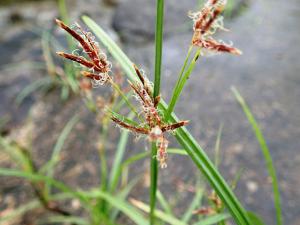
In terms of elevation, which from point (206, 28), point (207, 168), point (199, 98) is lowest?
point (207, 168)

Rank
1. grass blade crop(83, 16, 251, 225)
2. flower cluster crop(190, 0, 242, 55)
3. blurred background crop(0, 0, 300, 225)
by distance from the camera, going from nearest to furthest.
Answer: flower cluster crop(190, 0, 242, 55)
grass blade crop(83, 16, 251, 225)
blurred background crop(0, 0, 300, 225)

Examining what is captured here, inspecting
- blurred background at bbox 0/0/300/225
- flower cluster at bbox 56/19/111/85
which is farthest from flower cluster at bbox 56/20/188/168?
blurred background at bbox 0/0/300/225

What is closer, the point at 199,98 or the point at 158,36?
the point at 158,36

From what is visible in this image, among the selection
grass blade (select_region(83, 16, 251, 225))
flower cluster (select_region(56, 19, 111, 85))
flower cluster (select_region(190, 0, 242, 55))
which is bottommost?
grass blade (select_region(83, 16, 251, 225))

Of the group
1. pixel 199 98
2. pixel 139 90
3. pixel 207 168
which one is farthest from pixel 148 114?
pixel 199 98

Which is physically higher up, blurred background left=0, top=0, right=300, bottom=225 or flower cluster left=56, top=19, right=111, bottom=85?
blurred background left=0, top=0, right=300, bottom=225

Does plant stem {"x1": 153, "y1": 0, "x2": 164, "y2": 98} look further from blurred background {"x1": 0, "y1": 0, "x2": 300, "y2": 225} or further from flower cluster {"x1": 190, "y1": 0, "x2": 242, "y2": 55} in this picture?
blurred background {"x1": 0, "y1": 0, "x2": 300, "y2": 225}

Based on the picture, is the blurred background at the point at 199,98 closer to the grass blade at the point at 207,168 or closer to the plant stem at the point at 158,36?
the grass blade at the point at 207,168

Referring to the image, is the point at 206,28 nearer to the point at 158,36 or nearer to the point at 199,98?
the point at 158,36

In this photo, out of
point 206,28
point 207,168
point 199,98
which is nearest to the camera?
point 206,28
